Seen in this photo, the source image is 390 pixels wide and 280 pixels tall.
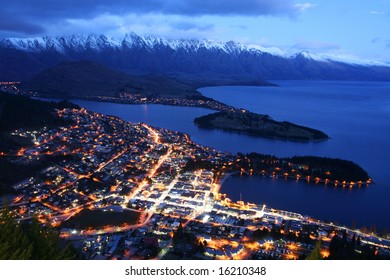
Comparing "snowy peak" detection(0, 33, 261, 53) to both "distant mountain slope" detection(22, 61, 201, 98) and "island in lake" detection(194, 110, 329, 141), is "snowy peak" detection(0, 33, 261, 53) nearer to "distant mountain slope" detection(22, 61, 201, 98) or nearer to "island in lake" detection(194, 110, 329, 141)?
"distant mountain slope" detection(22, 61, 201, 98)

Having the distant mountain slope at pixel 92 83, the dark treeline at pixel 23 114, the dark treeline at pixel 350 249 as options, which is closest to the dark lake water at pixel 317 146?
the dark treeline at pixel 350 249

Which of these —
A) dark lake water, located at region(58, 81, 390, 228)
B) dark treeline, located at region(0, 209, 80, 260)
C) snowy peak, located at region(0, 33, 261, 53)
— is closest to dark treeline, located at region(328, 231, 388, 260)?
dark lake water, located at region(58, 81, 390, 228)

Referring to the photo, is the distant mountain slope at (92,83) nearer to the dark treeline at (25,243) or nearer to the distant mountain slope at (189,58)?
the distant mountain slope at (189,58)

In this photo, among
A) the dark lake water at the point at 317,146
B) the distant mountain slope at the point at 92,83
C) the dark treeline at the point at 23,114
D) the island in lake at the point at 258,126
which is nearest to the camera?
the dark lake water at the point at 317,146

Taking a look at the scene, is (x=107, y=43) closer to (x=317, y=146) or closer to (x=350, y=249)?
(x=317, y=146)

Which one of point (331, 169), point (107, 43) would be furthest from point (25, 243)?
point (107, 43)

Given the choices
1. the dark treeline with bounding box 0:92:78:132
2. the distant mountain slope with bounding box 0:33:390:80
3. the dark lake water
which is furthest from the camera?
the distant mountain slope with bounding box 0:33:390:80
